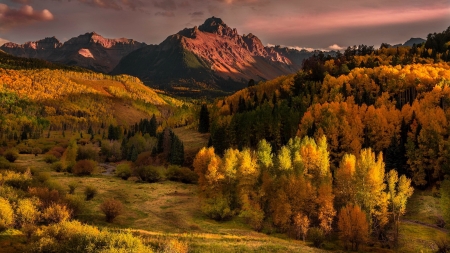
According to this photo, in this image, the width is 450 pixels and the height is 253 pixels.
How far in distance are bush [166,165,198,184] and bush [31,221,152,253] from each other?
80145mm

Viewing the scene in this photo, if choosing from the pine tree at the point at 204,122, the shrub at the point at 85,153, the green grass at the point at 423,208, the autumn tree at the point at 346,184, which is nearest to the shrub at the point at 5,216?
the autumn tree at the point at 346,184

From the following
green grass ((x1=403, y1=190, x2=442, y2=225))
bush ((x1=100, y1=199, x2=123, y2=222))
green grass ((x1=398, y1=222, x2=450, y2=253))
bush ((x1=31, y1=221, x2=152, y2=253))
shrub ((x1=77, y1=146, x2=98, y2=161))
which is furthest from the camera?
shrub ((x1=77, y1=146, x2=98, y2=161))

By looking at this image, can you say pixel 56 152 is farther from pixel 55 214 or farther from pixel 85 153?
pixel 55 214

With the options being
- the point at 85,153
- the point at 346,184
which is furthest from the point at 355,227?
the point at 85,153

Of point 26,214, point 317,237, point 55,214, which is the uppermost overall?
point 26,214

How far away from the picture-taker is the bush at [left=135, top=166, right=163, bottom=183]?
116 metres

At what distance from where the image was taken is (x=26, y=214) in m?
51.4

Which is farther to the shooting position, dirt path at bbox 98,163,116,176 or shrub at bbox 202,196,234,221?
dirt path at bbox 98,163,116,176

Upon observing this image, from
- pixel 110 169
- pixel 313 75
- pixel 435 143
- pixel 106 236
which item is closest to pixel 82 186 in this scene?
pixel 110 169

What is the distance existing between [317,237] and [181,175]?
66.1 meters

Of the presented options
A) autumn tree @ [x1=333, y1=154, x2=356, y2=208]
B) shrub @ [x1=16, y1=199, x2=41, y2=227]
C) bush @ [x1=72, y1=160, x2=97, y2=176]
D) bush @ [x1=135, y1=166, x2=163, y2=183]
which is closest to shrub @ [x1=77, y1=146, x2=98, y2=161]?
bush @ [x1=72, y1=160, x2=97, y2=176]

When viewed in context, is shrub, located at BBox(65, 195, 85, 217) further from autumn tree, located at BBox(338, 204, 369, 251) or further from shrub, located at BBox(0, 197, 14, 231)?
autumn tree, located at BBox(338, 204, 369, 251)

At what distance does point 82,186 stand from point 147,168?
26111mm

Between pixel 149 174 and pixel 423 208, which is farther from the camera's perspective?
pixel 149 174
